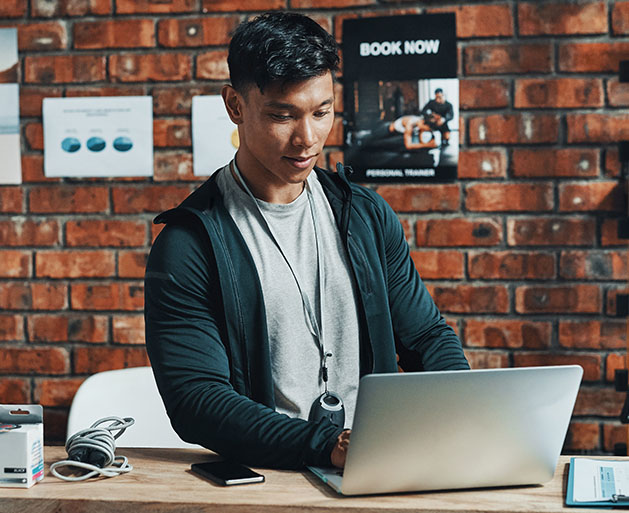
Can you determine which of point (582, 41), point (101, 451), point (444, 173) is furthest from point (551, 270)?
point (101, 451)

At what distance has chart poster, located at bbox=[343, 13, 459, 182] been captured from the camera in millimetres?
2115

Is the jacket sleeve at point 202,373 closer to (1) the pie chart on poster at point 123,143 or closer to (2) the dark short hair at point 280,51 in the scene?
(2) the dark short hair at point 280,51

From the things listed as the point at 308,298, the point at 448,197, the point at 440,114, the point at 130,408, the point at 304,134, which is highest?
the point at 440,114

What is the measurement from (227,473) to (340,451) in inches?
6.7

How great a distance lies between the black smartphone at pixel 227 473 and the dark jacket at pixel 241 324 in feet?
0.11

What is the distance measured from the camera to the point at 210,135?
7.28 ft

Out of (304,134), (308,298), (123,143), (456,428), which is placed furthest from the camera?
(123,143)

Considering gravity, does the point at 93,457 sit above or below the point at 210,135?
below

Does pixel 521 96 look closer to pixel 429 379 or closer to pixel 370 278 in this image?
pixel 370 278

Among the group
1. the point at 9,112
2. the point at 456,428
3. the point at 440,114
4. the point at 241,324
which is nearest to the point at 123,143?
the point at 9,112

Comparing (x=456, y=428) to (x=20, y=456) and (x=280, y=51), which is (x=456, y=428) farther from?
(x=280, y=51)

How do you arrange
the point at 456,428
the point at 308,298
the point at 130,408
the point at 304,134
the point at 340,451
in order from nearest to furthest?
1. the point at 456,428
2. the point at 340,451
3. the point at 304,134
4. the point at 308,298
5. the point at 130,408

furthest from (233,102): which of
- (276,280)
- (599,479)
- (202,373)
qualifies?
(599,479)

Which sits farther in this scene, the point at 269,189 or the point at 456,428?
the point at 269,189
